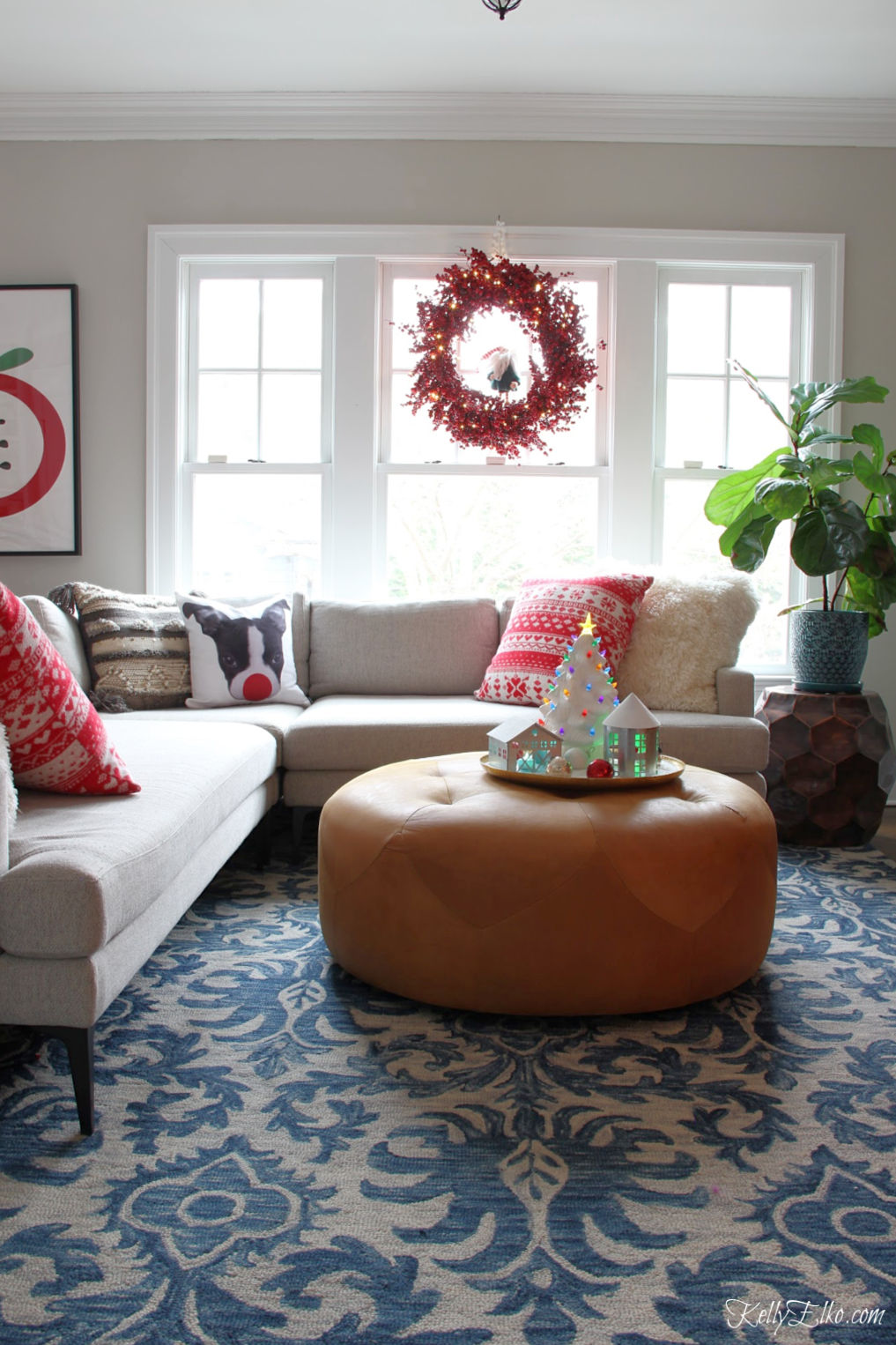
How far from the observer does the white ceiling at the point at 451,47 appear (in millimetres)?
3467

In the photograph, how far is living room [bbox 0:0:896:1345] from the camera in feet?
4.15

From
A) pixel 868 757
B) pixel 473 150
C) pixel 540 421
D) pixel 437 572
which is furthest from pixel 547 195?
pixel 868 757

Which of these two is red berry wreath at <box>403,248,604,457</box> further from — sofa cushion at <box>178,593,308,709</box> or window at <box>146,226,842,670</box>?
sofa cushion at <box>178,593,308,709</box>

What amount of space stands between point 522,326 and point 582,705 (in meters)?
2.37

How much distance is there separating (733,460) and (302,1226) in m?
3.77

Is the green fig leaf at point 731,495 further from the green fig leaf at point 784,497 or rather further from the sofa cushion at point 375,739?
the sofa cushion at point 375,739

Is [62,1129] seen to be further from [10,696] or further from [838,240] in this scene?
[838,240]

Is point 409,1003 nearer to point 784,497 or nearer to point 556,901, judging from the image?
point 556,901

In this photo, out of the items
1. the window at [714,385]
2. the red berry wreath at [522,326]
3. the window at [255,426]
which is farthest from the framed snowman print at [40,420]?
the window at [714,385]

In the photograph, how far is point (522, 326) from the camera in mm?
4160

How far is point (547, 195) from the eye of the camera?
4.21 meters

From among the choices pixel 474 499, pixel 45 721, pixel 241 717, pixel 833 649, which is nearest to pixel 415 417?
pixel 474 499

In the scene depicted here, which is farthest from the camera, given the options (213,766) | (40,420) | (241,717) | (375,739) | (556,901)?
(40,420)

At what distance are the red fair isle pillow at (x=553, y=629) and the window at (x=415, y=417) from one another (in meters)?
0.78
